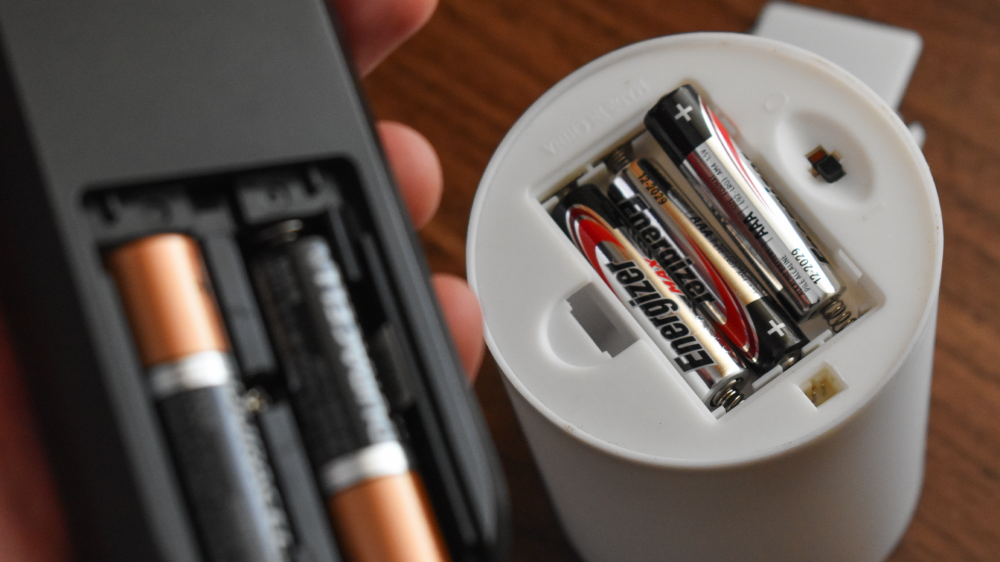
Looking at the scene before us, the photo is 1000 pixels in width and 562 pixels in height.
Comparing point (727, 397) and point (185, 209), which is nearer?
point (185, 209)

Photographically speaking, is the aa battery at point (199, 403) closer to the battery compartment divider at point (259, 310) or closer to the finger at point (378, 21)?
the battery compartment divider at point (259, 310)

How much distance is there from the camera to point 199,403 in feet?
1.23

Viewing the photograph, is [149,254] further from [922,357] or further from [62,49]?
[922,357]

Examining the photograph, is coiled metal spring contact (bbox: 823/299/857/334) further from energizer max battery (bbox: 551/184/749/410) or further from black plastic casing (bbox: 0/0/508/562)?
black plastic casing (bbox: 0/0/508/562)

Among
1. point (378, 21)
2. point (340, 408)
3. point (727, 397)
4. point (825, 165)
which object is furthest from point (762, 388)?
point (378, 21)

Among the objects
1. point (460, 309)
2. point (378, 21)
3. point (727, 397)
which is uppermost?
point (378, 21)

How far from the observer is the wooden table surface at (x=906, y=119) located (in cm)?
71

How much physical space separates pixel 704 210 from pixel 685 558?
0.23 meters

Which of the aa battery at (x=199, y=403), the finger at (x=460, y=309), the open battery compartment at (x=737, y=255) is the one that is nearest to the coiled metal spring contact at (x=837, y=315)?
the open battery compartment at (x=737, y=255)

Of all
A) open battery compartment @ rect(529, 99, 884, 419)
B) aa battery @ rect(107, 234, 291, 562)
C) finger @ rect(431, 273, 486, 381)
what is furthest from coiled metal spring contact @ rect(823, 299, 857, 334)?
aa battery @ rect(107, 234, 291, 562)

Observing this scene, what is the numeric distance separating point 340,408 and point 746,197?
0.28 meters

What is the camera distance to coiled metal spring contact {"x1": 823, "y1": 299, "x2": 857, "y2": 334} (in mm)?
528

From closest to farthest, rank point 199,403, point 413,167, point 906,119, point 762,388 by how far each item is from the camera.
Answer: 1. point 199,403
2. point 762,388
3. point 413,167
4. point 906,119

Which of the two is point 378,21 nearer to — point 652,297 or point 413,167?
point 413,167
